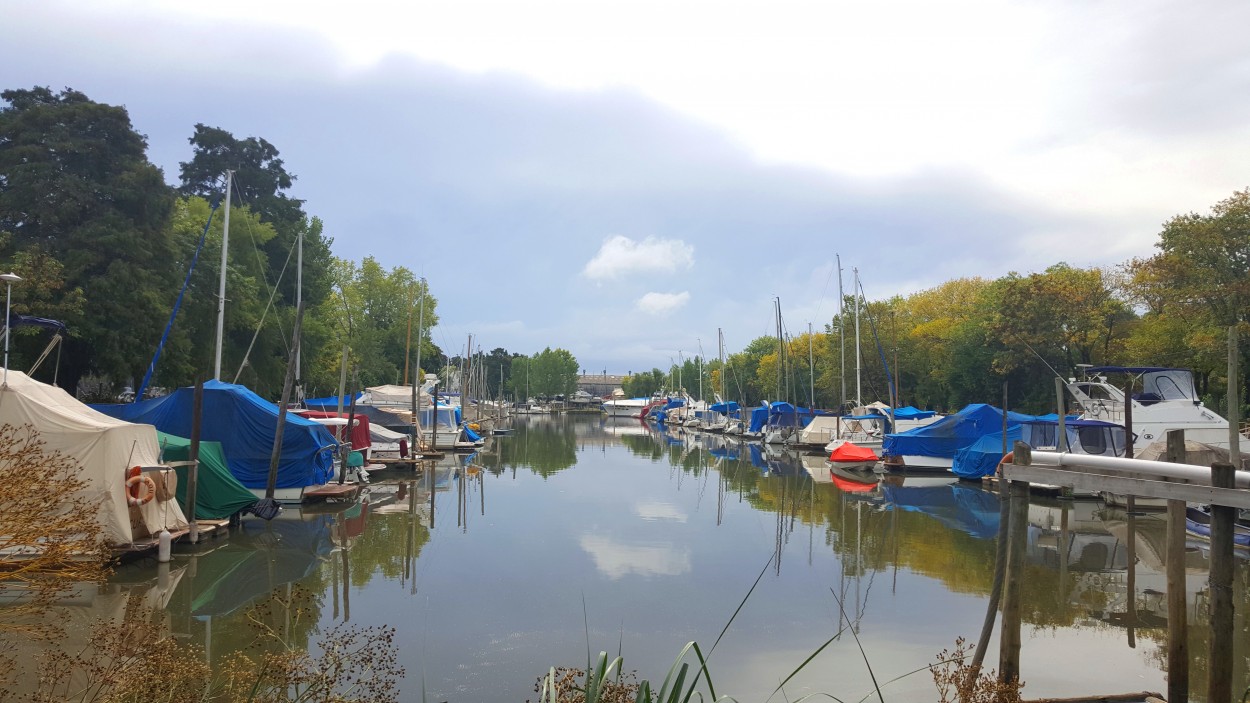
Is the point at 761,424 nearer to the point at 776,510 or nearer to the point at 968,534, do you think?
the point at 776,510

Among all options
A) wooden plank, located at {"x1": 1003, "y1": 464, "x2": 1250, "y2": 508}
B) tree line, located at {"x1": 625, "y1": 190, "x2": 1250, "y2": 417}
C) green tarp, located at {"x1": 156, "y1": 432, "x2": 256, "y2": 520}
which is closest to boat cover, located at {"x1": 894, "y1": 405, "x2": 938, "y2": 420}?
tree line, located at {"x1": 625, "y1": 190, "x2": 1250, "y2": 417}

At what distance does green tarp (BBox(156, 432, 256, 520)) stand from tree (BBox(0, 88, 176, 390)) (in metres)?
11.5

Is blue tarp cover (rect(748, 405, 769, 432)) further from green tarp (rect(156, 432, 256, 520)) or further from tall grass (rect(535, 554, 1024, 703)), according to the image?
tall grass (rect(535, 554, 1024, 703))

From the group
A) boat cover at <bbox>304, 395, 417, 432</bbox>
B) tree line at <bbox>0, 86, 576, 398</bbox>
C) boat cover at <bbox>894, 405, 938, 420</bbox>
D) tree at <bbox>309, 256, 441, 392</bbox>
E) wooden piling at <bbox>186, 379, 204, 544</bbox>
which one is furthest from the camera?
tree at <bbox>309, 256, 441, 392</bbox>

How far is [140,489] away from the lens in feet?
48.0

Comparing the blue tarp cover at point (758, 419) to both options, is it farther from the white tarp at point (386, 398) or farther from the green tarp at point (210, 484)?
the green tarp at point (210, 484)

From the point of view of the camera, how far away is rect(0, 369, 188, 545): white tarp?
13680mm

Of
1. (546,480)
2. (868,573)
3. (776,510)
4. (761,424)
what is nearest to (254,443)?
(546,480)

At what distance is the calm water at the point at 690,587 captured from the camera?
33.0ft

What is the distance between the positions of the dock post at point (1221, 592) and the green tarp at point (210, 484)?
55.8ft

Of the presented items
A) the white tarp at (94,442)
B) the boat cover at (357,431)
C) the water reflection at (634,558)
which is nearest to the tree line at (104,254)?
Answer: the boat cover at (357,431)

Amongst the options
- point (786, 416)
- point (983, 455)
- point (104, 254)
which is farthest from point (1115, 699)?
point (786, 416)

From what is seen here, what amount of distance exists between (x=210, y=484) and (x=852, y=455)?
2781cm

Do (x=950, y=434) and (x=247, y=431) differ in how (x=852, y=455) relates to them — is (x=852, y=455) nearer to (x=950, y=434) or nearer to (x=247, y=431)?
(x=950, y=434)
